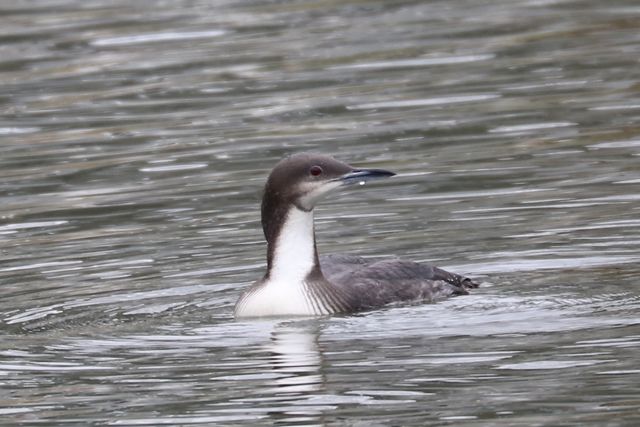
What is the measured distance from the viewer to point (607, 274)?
12.2 meters

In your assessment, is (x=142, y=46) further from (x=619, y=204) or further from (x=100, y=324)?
(x=100, y=324)

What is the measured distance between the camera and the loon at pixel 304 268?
11914mm

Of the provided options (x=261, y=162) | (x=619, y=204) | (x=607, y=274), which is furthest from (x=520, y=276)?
(x=261, y=162)

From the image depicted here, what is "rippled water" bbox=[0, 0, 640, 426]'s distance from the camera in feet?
32.9

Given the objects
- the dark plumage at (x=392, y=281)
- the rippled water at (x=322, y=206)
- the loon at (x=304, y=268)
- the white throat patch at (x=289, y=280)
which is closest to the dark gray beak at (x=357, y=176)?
the loon at (x=304, y=268)

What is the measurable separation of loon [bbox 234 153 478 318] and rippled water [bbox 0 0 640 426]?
182mm

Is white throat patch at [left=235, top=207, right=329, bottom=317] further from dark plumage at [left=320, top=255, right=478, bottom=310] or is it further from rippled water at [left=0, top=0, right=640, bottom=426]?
dark plumage at [left=320, top=255, right=478, bottom=310]

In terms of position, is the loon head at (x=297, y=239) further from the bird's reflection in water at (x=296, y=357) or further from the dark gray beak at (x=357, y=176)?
the bird's reflection in water at (x=296, y=357)

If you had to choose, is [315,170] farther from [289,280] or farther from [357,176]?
[289,280]

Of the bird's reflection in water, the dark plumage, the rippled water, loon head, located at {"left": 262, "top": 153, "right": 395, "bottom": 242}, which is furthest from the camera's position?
the dark plumage

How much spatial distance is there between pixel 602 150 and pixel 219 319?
5162mm

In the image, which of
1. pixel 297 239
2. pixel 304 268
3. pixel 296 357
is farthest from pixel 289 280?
pixel 296 357

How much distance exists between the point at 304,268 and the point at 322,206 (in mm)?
3499

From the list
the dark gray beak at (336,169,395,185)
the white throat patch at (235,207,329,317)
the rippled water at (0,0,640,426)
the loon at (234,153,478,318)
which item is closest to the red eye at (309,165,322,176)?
the loon at (234,153,478,318)
